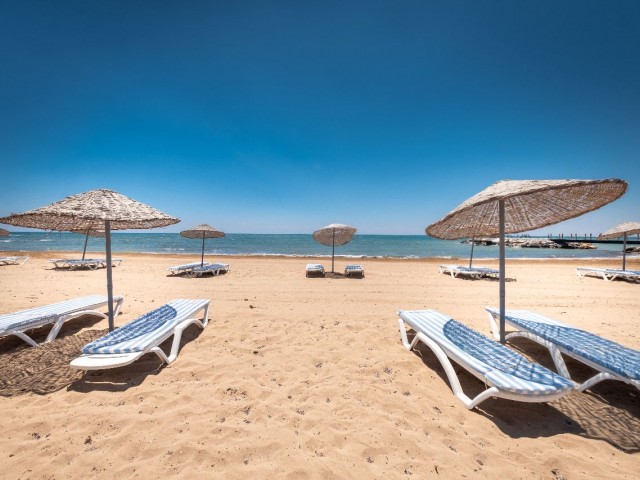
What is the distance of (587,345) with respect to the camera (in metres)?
3.41

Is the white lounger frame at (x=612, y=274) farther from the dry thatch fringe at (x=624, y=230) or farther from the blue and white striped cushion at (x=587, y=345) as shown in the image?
the blue and white striped cushion at (x=587, y=345)

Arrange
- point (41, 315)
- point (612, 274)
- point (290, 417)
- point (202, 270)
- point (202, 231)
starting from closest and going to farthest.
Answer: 1. point (290, 417)
2. point (41, 315)
3. point (612, 274)
4. point (202, 270)
5. point (202, 231)

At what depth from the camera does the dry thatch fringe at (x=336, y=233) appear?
11680 mm

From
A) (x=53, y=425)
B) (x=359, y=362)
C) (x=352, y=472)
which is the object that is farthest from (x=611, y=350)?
(x=53, y=425)

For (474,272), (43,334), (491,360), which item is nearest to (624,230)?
(474,272)

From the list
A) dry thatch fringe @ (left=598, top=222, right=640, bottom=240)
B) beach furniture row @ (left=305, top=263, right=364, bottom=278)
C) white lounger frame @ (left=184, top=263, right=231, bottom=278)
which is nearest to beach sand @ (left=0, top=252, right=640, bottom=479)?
beach furniture row @ (left=305, top=263, right=364, bottom=278)

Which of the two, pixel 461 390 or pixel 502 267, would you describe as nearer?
pixel 461 390

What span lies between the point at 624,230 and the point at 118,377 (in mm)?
17785

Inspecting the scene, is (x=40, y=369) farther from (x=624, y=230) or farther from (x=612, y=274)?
(x=624, y=230)

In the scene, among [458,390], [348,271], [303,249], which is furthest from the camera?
[303,249]

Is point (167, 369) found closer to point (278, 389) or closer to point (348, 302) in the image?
point (278, 389)

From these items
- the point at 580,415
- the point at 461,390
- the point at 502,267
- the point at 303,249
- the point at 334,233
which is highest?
the point at 334,233

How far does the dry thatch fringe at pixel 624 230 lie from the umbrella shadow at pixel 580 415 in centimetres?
1243

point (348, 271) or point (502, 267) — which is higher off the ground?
point (502, 267)
